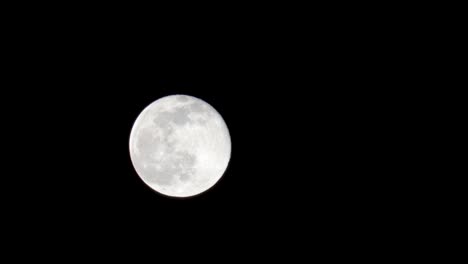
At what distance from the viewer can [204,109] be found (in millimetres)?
5781

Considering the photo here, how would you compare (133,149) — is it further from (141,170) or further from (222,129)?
(222,129)

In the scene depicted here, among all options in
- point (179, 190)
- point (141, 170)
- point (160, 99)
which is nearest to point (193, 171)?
point (179, 190)

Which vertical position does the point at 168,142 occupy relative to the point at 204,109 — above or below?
below

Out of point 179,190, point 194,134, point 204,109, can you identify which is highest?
point 204,109

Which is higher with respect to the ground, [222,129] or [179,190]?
[222,129]

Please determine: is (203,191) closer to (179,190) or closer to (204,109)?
(179,190)

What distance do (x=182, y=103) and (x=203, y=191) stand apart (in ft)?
4.06

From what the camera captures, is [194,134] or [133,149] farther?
[133,149]

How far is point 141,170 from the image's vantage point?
5738 millimetres

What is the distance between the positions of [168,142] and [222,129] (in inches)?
32.3

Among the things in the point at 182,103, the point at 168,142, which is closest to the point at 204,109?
the point at 182,103

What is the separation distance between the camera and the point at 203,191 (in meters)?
5.89

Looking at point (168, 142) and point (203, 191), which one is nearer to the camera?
point (168, 142)

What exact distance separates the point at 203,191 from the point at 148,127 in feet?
3.79
